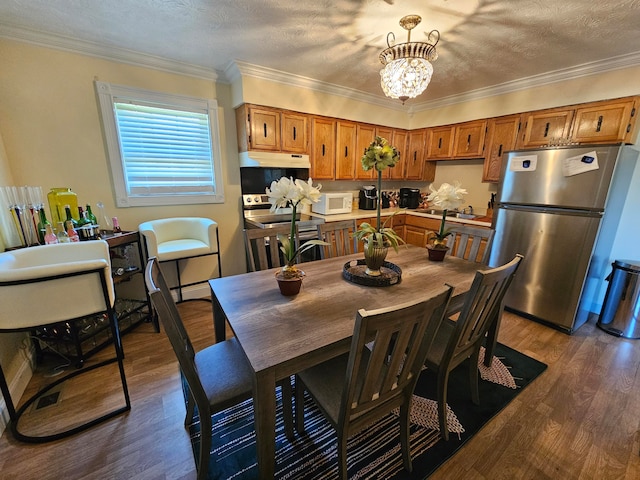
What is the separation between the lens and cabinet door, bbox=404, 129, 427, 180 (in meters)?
4.05

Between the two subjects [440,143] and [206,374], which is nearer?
A: [206,374]

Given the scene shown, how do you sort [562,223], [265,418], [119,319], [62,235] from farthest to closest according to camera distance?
[562,223], [119,319], [62,235], [265,418]

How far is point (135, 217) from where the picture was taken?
2611mm

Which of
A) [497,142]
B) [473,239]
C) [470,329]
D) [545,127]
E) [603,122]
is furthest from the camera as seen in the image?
[497,142]

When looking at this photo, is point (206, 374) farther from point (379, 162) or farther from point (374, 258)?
point (379, 162)

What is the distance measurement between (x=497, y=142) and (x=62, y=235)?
4345 millimetres

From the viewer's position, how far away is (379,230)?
1528 mm

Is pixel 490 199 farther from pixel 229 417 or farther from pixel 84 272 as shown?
pixel 84 272

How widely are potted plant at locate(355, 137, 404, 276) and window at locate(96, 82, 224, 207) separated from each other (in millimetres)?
2099

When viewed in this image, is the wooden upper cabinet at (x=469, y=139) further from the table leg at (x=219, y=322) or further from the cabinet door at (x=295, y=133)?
the table leg at (x=219, y=322)

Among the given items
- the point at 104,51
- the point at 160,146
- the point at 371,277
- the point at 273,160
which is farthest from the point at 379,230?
the point at 104,51

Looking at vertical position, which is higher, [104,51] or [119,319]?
[104,51]

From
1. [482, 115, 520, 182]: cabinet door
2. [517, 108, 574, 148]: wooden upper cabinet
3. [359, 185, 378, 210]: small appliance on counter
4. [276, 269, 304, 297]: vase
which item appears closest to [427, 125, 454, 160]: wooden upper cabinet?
[482, 115, 520, 182]: cabinet door

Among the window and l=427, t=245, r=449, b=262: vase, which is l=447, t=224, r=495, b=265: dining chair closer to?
l=427, t=245, r=449, b=262: vase
